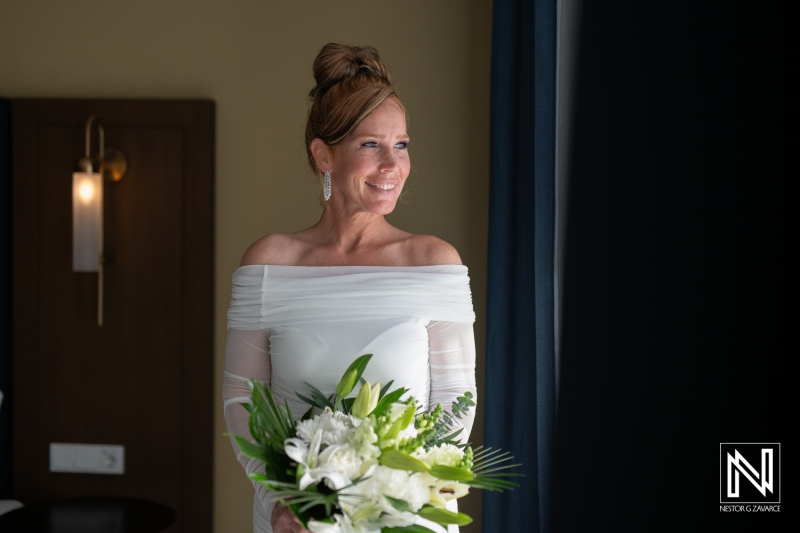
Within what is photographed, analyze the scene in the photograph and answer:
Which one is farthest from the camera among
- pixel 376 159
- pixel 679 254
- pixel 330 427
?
pixel 376 159

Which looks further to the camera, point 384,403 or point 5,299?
point 5,299

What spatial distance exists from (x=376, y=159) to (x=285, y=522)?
79 cm

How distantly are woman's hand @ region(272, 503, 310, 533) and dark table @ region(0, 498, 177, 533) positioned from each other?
1474 millimetres

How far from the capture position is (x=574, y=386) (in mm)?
1307

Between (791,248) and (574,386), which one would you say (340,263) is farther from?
(791,248)

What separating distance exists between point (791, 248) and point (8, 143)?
3.13 m

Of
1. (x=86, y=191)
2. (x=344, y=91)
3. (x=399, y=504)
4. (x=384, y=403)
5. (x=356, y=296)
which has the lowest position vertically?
Result: (x=399, y=504)

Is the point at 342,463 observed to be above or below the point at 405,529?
above

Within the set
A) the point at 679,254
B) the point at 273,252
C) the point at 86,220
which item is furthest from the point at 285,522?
the point at 86,220

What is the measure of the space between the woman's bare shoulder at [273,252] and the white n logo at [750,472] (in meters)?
1.19

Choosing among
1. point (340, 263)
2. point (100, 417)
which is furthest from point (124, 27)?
point (340, 263)

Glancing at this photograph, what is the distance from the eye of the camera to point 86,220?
9.75ft

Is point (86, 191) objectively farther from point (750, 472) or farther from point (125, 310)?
point (750, 472)

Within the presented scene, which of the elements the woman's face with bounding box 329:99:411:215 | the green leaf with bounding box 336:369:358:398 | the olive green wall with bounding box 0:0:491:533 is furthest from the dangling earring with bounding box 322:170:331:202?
the olive green wall with bounding box 0:0:491:533
